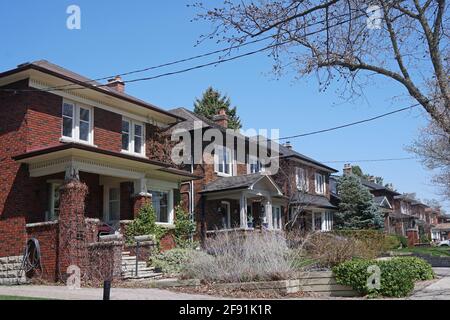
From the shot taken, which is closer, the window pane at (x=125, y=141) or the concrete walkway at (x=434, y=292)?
the concrete walkway at (x=434, y=292)

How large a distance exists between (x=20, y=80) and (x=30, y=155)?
307 cm

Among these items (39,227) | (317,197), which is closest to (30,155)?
(39,227)

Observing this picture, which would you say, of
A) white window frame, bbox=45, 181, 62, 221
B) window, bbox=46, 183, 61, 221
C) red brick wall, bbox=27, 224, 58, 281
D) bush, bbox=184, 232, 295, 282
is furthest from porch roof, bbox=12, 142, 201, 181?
bush, bbox=184, 232, 295, 282

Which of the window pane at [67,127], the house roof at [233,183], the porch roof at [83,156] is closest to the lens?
the porch roof at [83,156]

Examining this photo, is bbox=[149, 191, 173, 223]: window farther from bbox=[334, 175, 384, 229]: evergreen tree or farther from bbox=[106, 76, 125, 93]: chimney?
bbox=[334, 175, 384, 229]: evergreen tree

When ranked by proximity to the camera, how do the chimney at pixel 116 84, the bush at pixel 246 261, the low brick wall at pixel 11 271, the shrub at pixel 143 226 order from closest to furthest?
1. the bush at pixel 246 261
2. the low brick wall at pixel 11 271
3. the shrub at pixel 143 226
4. the chimney at pixel 116 84

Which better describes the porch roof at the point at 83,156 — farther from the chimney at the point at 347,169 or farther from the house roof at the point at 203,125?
the chimney at the point at 347,169

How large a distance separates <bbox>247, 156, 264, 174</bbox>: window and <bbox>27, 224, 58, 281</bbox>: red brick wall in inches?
686

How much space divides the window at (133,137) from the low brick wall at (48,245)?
6660 mm

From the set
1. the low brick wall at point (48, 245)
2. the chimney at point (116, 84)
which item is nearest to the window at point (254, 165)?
the chimney at point (116, 84)

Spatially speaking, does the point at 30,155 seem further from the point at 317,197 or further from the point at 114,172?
the point at 317,197

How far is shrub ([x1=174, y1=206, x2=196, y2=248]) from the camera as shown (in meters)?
23.9

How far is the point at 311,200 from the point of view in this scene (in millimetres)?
39750

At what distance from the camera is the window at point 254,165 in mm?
33969
